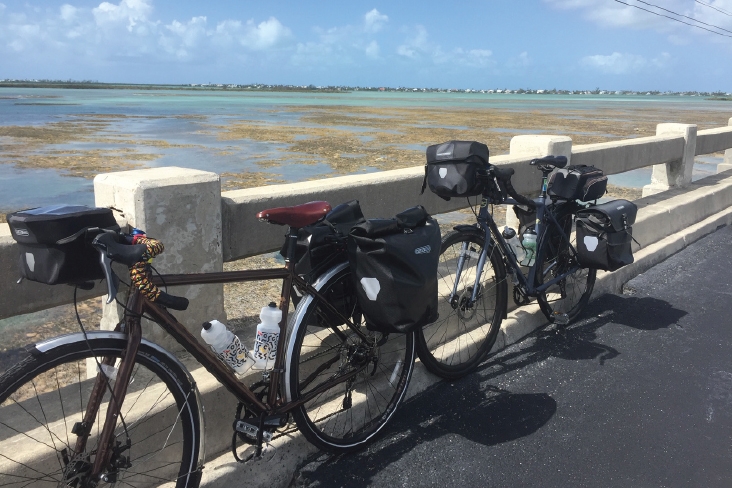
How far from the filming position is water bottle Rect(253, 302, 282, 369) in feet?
9.70

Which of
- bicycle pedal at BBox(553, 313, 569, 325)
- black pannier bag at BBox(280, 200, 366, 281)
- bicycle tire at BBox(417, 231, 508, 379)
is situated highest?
black pannier bag at BBox(280, 200, 366, 281)

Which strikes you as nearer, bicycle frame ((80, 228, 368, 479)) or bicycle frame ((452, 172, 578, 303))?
bicycle frame ((80, 228, 368, 479))

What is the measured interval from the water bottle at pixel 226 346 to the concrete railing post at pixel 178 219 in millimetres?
494

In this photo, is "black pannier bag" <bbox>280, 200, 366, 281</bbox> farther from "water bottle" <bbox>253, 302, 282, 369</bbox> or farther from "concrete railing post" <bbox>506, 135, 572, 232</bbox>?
"concrete railing post" <bbox>506, 135, 572, 232</bbox>

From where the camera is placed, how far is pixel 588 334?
5121mm

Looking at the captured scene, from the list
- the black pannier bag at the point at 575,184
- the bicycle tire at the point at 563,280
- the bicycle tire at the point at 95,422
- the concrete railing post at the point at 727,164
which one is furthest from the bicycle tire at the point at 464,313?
the concrete railing post at the point at 727,164

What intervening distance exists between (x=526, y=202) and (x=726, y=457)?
2039mm

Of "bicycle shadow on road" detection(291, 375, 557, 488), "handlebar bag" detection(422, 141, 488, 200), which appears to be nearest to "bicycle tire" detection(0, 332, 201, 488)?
"bicycle shadow on road" detection(291, 375, 557, 488)

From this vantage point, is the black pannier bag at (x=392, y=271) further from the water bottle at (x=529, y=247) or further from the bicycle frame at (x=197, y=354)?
the water bottle at (x=529, y=247)

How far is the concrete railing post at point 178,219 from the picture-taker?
289cm

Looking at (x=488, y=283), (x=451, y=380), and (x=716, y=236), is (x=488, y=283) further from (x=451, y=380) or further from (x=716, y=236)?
(x=716, y=236)

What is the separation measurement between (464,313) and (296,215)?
6.50 feet

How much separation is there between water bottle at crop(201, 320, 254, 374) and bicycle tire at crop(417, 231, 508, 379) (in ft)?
4.77

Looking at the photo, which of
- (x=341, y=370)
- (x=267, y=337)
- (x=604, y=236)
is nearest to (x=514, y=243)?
(x=604, y=236)
